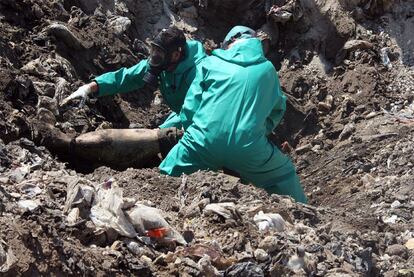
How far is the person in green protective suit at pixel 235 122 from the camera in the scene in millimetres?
5035

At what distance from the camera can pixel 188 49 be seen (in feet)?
18.3

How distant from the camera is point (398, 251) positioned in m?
4.33

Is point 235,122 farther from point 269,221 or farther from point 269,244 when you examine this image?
point 269,244

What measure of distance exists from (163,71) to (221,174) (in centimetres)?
118

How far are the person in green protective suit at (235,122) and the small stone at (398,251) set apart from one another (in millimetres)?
1016

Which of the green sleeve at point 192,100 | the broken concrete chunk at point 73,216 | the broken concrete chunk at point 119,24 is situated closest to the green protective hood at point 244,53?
the green sleeve at point 192,100

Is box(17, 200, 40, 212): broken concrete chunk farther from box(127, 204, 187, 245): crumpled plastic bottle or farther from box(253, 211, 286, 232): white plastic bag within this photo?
box(253, 211, 286, 232): white plastic bag

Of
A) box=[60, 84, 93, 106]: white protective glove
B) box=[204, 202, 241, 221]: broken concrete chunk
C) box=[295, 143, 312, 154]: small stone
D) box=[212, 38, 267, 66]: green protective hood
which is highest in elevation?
box=[212, 38, 267, 66]: green protective hood

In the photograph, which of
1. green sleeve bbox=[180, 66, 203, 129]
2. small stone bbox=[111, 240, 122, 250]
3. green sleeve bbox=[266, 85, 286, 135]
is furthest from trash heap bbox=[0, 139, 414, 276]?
green sleeve bbox=[266, 85, 286, 135]

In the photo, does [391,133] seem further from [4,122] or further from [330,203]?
[4,122]

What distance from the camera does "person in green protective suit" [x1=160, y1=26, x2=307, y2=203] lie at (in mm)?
5035

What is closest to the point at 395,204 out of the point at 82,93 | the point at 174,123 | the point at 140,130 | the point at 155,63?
the point at 174,123

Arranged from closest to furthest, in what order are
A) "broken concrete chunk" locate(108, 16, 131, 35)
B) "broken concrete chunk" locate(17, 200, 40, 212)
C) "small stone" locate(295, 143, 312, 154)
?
"broken concrete chunk" locate(17, 200, 40, 212) → "small stone" locate(295, 143, 312, 154) → "broken concrete chunk" locate(108, 16, 131, 35)

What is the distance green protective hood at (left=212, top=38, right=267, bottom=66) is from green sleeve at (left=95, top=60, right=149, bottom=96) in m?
0.51
